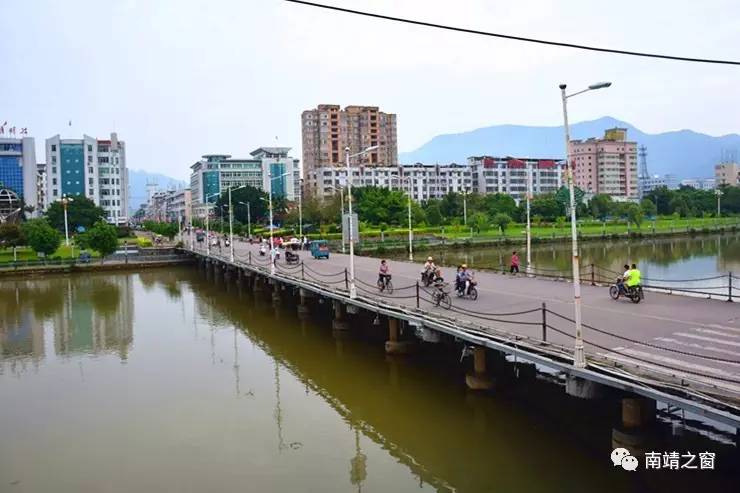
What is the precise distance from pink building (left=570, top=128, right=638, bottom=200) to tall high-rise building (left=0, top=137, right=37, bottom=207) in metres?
122

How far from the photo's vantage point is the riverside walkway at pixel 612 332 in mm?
10734

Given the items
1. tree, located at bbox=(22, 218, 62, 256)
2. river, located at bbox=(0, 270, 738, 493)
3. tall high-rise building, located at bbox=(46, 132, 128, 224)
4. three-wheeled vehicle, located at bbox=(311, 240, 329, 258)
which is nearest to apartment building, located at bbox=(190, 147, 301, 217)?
tall high-rise building, located at bbox=(46, 132, 128, 224)

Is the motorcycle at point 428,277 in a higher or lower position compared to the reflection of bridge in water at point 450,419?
higher

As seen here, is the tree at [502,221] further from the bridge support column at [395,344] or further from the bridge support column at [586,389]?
the bridge support column at [586,389]

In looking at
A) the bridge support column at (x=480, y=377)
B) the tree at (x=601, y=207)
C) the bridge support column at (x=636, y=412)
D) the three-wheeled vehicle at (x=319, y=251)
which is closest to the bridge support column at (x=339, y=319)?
the bridge support column at (x=480, y=377)

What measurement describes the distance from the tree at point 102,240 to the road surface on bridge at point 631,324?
4207 centimetres

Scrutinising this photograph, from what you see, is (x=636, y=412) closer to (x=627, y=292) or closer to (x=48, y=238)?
(x=627, y=292)

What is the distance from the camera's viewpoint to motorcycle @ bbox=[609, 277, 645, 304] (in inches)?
760

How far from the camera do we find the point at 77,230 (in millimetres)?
91438

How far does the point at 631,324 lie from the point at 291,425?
8788 mm

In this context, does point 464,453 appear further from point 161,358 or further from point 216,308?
point 216,308

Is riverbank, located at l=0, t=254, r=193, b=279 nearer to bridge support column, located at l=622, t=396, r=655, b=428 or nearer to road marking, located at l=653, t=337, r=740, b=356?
road marking, located at l=653, t=337, r=740, b=356

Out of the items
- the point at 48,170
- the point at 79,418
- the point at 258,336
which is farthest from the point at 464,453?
the point at 48,170

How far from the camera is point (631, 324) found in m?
15.9
